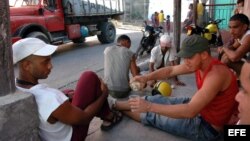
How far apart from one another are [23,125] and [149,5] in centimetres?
1959

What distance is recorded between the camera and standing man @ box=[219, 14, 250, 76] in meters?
3.74

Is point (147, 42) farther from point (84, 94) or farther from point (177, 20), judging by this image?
point (84, 94)

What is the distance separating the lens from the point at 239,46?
398 centimetres

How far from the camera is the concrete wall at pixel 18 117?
1.90 m

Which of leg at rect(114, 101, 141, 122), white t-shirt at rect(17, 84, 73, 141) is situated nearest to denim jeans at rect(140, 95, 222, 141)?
leg at rect(114, 101, 141, 122)

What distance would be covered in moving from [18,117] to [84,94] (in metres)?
0.69

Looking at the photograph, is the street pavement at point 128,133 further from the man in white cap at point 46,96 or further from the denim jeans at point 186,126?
the man in white cap at point 46,96

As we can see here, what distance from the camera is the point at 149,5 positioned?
2077 centimetres

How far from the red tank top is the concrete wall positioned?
1334 mm

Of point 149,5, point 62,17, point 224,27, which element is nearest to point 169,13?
point 149,5

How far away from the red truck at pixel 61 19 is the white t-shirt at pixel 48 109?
640 cm

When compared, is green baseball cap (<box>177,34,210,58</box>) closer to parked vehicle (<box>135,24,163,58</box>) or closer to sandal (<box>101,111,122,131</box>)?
sandal (<box>101,111,122,131</box>)

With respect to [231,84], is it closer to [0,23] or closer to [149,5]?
[0,23]

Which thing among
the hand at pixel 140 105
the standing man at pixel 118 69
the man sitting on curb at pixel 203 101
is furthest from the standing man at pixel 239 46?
the hand at pixel 140 105
